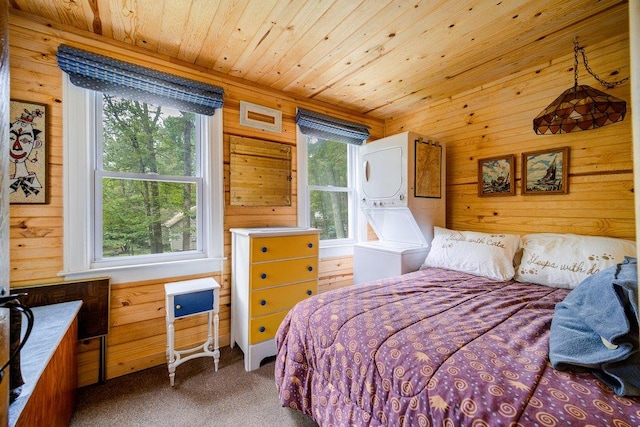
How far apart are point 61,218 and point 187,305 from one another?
0.98m

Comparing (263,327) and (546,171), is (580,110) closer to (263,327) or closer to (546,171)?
(546,171)

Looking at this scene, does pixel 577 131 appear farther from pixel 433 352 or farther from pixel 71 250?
pixel 71 250

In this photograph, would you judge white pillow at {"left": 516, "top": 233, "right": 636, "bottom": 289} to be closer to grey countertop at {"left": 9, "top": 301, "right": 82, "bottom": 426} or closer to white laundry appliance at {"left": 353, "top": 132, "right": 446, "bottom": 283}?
white laundry appliance at {"left": 353, "top": 132, "right": 446, "bottom": 283}

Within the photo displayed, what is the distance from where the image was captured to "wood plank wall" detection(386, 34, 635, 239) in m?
1.82

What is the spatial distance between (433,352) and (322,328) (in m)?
0.50

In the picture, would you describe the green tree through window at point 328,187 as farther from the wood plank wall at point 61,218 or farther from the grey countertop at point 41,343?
the grey countertop at point 41,343

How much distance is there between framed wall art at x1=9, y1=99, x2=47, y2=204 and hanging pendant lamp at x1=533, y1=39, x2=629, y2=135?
3.27m

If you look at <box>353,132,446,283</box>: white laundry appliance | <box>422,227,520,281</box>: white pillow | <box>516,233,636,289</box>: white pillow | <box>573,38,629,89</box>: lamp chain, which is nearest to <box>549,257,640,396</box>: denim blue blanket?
<box>516,233,636,289</box>: white pillow

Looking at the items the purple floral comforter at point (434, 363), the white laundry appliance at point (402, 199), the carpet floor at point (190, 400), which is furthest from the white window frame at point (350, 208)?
the carpet floor at point (190, 400)

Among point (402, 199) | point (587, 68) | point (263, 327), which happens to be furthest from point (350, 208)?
point (587, 68)

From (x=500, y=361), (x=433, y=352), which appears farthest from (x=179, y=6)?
(x=500, y=361)

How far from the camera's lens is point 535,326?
1.18 metres

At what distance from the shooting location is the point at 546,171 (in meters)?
2.14

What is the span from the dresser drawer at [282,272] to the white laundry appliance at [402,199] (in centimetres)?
66
